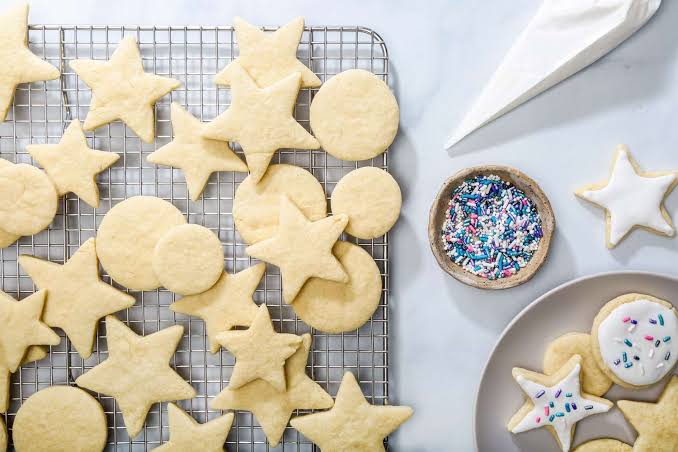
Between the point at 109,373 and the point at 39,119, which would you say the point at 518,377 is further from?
the point at 39,119

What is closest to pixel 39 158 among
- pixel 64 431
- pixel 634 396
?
pixel 64 431

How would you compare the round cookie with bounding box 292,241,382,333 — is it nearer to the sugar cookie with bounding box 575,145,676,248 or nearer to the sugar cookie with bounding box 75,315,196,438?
the sugar cookie with bounding box 75,315,196,438

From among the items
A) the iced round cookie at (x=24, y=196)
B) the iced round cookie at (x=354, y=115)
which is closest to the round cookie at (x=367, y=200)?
the iced round cookie at (x=354, y=115)

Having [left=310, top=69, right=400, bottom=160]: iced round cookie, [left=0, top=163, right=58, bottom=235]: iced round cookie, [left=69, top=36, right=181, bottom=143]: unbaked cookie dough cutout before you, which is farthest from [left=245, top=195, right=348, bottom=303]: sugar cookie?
[left=0, top=163, right=58, bottom=235]: iced round cookie

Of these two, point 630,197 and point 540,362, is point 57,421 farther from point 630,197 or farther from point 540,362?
point 630,197

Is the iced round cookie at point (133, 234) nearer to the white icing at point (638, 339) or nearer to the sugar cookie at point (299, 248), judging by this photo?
the sugar cookie at point (299, 248)
